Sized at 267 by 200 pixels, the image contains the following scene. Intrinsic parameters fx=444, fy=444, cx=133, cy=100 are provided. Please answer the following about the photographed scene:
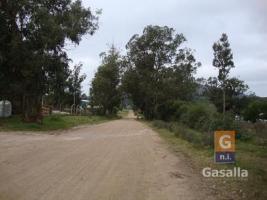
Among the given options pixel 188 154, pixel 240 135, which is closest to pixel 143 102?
pixel 240 135

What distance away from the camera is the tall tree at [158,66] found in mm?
71188

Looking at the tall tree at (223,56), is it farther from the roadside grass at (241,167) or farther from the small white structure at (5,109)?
the roadside grass at (241,167)

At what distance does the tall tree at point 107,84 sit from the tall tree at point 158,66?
13.2 m

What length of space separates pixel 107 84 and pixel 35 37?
52839mm

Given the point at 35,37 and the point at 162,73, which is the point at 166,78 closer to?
the point at 162,73

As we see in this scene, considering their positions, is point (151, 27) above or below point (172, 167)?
above

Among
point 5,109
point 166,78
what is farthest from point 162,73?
point 5,109

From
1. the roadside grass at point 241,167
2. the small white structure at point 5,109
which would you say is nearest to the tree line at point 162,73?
the small white structure at point 5,109

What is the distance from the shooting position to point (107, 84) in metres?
87.1

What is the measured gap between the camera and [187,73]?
7406cm

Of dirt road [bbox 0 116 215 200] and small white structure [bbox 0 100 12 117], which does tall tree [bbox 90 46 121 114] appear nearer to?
small white structure [bbox 0 100 12 117]

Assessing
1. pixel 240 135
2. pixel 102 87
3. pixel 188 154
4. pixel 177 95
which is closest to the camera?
pixel 188 154

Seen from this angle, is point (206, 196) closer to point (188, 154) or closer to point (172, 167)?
point (172, 167)

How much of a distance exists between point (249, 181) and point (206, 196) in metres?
2.16
